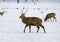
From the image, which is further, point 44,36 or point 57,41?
point 44,36

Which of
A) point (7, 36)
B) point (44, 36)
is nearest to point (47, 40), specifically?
point (44, 36)

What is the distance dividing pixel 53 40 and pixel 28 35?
1519 millimetres

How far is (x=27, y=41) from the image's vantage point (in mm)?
9867

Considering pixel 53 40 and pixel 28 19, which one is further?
pixel 28 19

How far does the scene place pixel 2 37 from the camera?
10859 mm

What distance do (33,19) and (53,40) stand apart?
237cm

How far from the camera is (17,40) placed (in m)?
10.1

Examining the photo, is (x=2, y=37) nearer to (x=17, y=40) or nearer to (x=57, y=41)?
(x=17, y=40)

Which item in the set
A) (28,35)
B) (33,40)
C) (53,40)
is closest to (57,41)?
(53,40)

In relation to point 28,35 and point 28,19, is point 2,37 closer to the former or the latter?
point 28,35

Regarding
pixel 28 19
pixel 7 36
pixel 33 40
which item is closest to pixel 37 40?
pixel 33 40

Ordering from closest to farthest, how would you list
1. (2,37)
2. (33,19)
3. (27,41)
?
(27,41) < (2,37) < (33,19)

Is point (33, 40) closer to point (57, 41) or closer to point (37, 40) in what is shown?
point (37, 40)

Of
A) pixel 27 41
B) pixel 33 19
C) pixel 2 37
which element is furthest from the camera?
pixel 33 19
